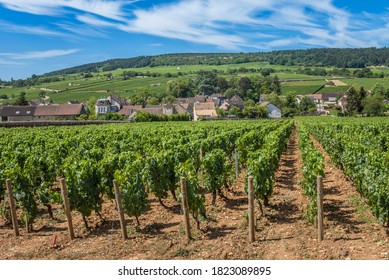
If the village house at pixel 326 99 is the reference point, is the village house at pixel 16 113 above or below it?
above

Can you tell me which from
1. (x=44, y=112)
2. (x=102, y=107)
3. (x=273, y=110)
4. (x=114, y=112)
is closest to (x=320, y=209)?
(x=44, y=112)

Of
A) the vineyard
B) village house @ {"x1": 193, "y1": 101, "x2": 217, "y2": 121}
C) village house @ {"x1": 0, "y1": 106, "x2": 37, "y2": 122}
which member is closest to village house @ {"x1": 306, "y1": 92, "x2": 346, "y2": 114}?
village house @ {"x1": 193, "y1": 101, "x2": 217, "y2": 121}

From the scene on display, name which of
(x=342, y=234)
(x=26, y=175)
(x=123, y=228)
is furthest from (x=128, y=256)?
(x=342, y=234)

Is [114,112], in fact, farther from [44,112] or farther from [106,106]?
[44,112]

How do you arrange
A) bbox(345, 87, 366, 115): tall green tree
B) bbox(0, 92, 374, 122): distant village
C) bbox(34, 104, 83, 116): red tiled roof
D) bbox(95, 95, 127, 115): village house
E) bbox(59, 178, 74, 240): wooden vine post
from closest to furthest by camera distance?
bbox(59, 178, 74, 240): wooden vine post → bbox(345, 87, 366, 115): tall green tree → bbox(0, 92, 374, 122): distant village → bbox(34, 104, 83, 116): red tiled roof → bbox(95, 95, 127, 115): village house

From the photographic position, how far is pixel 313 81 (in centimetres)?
17700

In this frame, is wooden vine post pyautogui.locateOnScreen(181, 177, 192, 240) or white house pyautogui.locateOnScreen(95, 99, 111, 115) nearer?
wooden vine post pyautogui.locateOnScreen(181, 177, 192, 240)

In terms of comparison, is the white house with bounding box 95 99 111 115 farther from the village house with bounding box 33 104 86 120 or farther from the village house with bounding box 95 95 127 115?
the village house with bounding box 33 104 86 120

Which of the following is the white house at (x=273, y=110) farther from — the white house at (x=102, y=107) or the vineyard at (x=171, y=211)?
the vineyard at (x=171, y=211)

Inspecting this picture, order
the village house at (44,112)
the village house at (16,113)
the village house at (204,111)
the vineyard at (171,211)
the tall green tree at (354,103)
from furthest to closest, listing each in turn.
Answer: the village house at (204,111) → the village house at (44,112) → the village house at (16,113) → the tall green tree at (354,103) → the vineyard at (171,211)

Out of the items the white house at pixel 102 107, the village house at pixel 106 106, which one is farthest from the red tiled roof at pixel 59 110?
the white house at pixel 102 107

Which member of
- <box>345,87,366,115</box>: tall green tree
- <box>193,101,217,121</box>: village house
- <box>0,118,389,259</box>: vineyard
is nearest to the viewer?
<box>0,118,389,259</box>: vineyard

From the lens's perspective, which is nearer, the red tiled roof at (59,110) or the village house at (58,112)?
the village house at (58,112)
